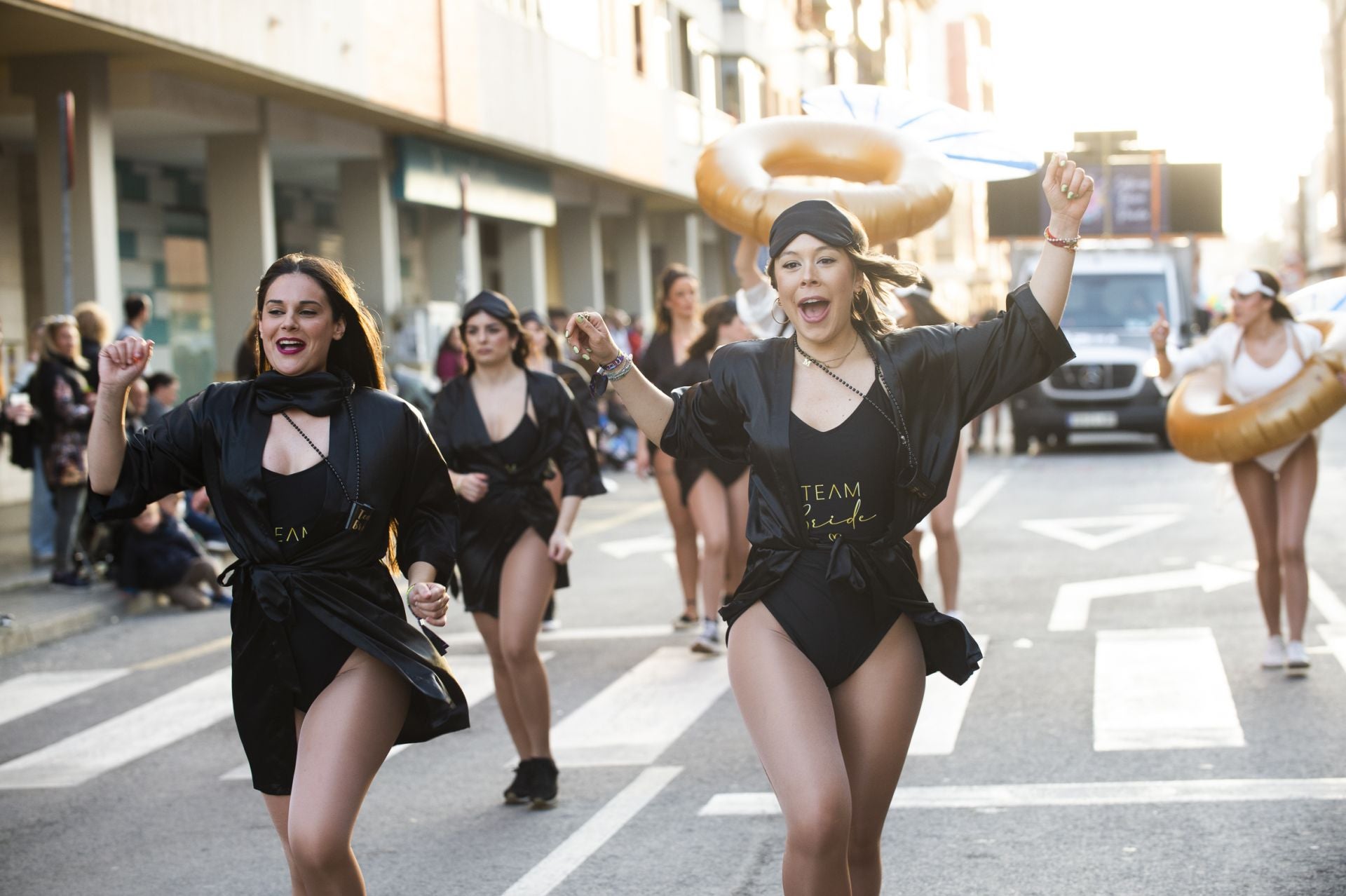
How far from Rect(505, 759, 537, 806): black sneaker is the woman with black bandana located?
8.15 feet

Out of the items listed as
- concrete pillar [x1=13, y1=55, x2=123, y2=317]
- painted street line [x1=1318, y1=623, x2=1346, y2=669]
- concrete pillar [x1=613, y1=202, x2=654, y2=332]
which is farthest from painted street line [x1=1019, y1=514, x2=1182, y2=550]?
concrete pillar [x1=613, y1=202, x2=654, y2=332]

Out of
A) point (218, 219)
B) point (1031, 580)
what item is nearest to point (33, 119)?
point (218, 219)

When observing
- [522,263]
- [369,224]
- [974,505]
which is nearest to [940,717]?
[974,505]

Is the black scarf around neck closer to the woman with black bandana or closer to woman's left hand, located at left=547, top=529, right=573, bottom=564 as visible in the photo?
the woman with black bandana

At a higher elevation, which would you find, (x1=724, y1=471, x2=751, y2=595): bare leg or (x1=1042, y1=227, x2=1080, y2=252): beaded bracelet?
(x1=1042, y1=227, x2=1080, y2=252): beaded bracelet

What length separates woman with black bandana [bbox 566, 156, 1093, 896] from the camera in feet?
13.8

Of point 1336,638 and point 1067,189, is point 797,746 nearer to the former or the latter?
point 1067,189

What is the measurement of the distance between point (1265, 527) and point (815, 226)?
4976 millimetres

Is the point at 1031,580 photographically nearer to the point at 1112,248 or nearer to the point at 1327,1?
the point at 1112,248

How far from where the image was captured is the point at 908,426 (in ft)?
14.0

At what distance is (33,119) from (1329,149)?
78159mm

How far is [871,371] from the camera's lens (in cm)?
434

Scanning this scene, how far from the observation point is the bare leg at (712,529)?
9789 millimetres

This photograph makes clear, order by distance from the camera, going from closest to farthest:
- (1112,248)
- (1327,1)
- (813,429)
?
(813,429)
(1112,248)
(1327,1)
